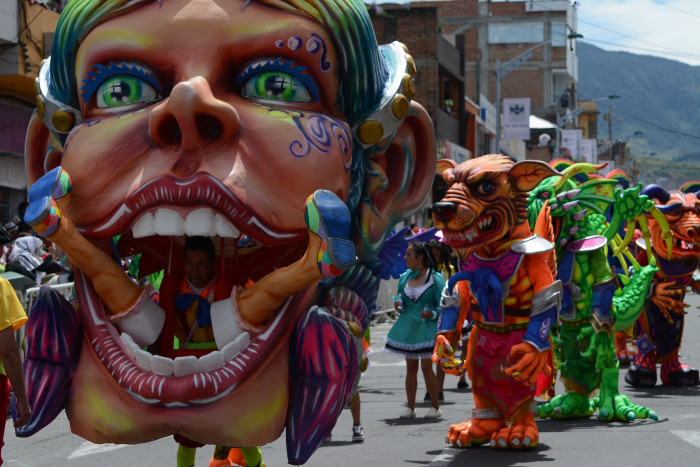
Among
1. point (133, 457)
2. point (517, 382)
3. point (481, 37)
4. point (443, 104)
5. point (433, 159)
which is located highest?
point (481, 37)

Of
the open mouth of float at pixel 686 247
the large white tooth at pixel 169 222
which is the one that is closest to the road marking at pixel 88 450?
the large white tooth at pixel 169 222

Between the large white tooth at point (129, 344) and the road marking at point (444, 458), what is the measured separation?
4053 millimetres

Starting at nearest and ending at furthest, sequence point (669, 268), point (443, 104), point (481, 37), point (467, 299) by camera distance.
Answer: point (467, 299) → point (669, 268) → point (443, 104) → point (481, 37)

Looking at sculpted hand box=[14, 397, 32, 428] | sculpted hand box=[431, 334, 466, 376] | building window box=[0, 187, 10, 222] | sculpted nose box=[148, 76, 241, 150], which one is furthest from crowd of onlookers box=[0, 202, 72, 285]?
sculpted nose box=[148, 76, 241, 150]

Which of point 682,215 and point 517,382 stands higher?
point 682,215

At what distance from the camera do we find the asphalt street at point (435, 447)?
7129mm

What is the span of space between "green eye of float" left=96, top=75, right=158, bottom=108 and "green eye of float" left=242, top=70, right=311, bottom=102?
0.30 metres

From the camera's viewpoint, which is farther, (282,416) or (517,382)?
(517,382)

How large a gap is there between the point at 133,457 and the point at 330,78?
4.75 m

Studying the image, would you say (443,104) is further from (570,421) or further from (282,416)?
(282,416)

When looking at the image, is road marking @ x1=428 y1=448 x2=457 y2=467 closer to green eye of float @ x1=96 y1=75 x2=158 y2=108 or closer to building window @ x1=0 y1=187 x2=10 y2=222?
green eye of float @ x1=96 y1=75 x2=158 y2=108

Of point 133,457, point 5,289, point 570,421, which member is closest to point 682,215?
point 570,421

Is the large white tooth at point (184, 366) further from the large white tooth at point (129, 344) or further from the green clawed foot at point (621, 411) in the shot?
the green clawed foot at point (621, 411)

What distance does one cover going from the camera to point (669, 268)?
10.4m
